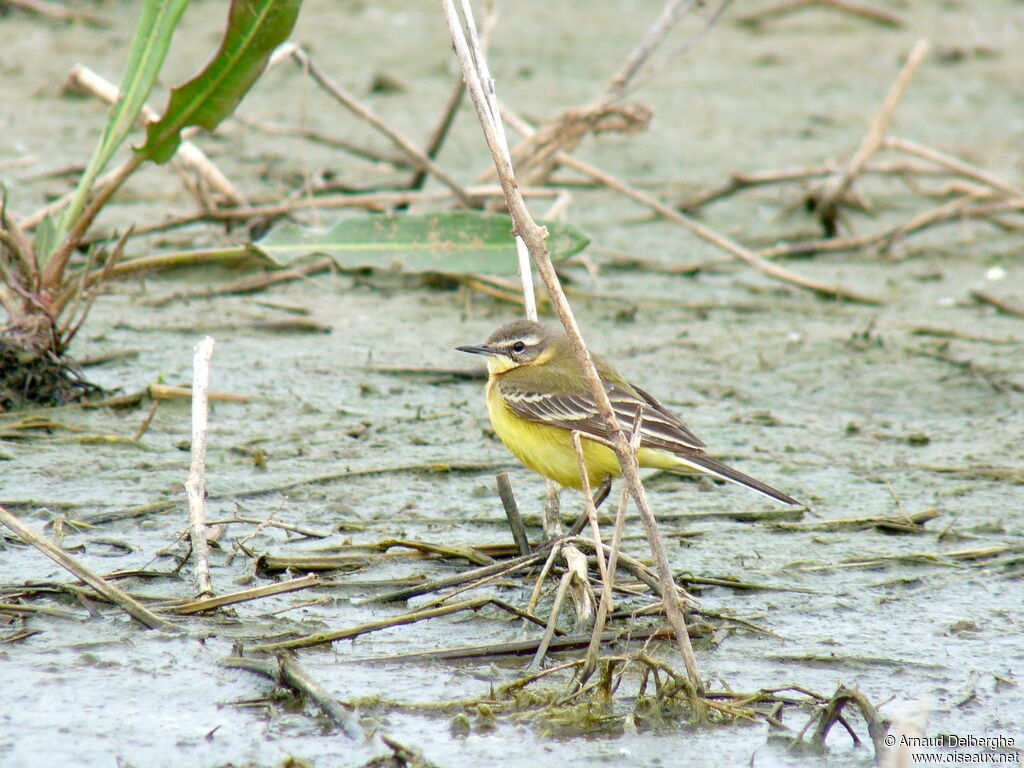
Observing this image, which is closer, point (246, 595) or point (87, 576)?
point (87, 576)

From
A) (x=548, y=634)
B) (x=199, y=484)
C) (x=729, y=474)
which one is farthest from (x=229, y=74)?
(x=548, y=634)

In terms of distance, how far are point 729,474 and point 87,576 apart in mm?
2573

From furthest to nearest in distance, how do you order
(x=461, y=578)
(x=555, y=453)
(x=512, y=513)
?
(x=555, y=453) → (x=512, y=513) → (x=461, y=578)

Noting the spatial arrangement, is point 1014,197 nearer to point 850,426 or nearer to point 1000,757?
point 850,426

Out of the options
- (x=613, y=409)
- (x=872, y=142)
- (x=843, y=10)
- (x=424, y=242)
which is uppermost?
(x=843, y=10)

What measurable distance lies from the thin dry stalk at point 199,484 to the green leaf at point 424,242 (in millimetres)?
2349

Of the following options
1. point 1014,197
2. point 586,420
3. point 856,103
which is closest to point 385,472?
point 586,420

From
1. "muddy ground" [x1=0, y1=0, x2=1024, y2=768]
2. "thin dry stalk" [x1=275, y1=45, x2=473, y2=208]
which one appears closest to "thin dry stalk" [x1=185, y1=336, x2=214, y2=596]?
"muddy ground" [x1=0, y1=0, x2=1024, y2=768]

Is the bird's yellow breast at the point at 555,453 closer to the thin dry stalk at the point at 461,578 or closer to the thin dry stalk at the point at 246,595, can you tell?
the thin dry stalk at the point at 461,578

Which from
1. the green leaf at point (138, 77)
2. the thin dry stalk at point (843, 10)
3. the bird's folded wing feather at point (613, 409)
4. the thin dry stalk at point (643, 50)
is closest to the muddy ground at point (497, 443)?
the bird's folded wing feather at point (613, 409)

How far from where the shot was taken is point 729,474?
17.6 feet

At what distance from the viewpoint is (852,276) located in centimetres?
963

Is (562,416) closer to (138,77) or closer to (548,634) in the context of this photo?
(548,634)

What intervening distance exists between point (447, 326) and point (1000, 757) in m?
4.92
